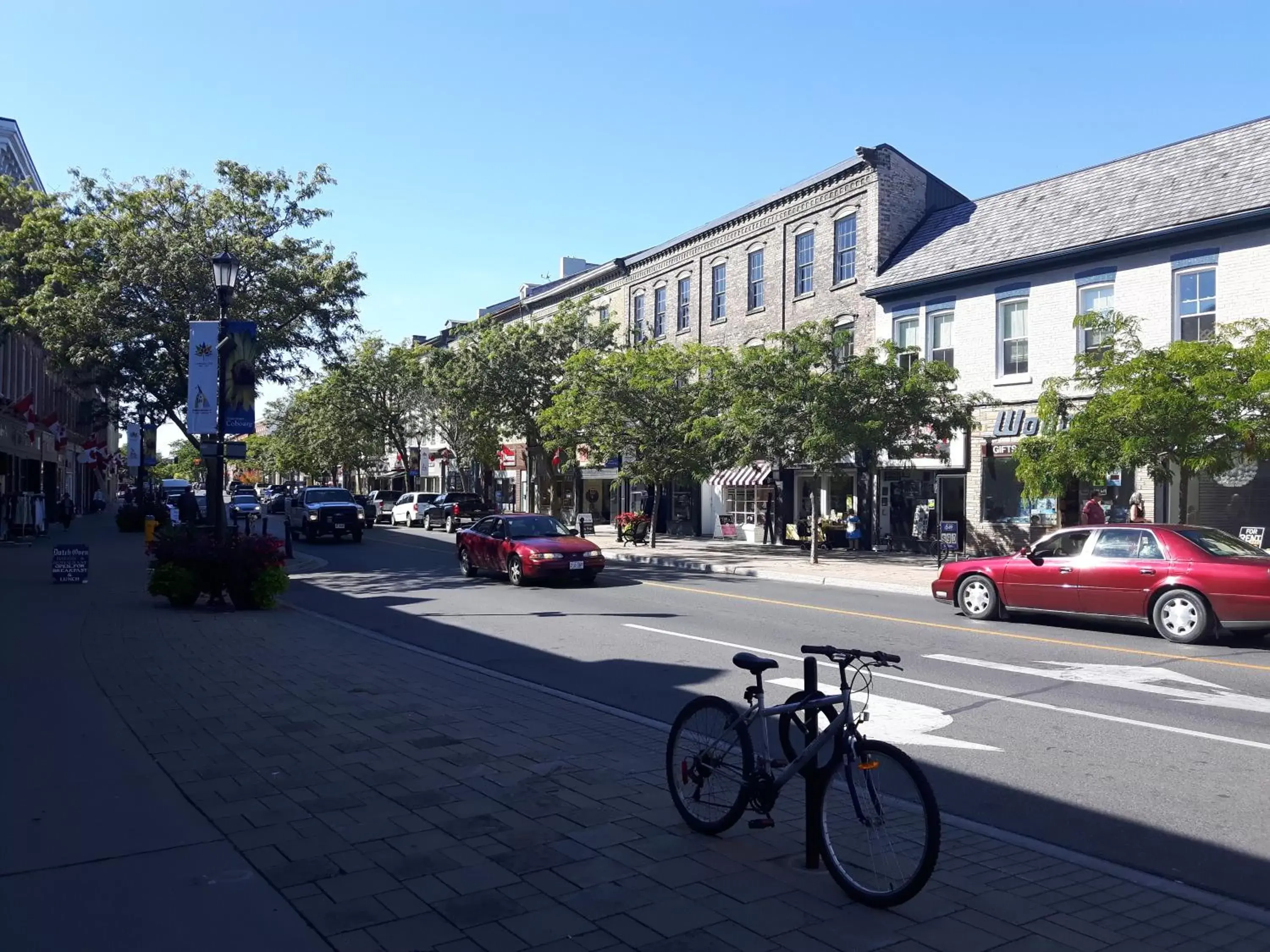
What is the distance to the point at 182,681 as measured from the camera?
934cm

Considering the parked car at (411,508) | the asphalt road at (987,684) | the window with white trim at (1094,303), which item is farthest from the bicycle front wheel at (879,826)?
the parked car at (411,508)

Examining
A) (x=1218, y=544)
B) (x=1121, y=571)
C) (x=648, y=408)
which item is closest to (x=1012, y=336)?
(x=648, y=408)

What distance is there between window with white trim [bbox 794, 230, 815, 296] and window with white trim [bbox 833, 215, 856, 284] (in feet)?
3.15

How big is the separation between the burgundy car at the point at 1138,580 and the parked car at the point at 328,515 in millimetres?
22287

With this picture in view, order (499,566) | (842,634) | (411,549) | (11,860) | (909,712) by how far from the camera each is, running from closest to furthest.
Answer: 1. (11,860)
2. (909,712)
3. (842,634)
4. (499,566)
5. (411,549)

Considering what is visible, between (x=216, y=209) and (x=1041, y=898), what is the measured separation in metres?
26.9

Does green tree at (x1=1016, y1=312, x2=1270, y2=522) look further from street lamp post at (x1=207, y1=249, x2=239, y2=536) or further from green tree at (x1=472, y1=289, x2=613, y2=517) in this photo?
green tree at (x1=472, y1=289, x2=613, y2=517)

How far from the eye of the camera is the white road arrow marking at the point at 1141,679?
8.85m

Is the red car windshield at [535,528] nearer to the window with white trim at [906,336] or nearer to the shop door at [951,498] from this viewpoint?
the shop door at [951,498]

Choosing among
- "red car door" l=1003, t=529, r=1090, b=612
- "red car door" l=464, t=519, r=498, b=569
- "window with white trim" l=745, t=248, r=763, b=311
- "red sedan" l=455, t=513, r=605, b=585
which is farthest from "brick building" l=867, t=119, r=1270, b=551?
"red car door" l=464, t=519, r=498, b=569

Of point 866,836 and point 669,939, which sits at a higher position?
point 866,836

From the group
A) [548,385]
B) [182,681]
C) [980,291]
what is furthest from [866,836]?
[548,385]

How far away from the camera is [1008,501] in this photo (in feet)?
82.2

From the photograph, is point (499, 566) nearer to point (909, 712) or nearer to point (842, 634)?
point (842, 634)
